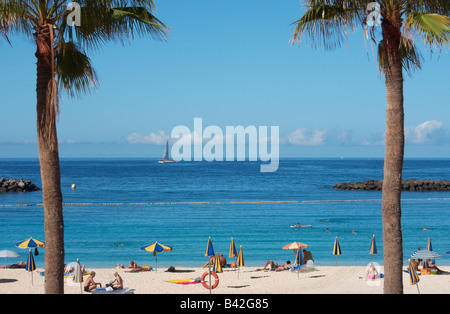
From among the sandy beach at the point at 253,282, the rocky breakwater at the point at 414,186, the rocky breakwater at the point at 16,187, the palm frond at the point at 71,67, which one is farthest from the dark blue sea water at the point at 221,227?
the palm frond at the point at 71,67

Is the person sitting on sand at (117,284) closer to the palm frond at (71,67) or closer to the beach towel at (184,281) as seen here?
the beach towel at (184,281)

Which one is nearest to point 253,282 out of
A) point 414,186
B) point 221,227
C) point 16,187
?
point 221,227

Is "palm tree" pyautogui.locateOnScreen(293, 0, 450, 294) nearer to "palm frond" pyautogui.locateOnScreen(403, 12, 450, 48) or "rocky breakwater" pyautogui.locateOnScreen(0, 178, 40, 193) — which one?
"palm frond" pyautogui.locateOnScreen(403, 12, 450, 48)

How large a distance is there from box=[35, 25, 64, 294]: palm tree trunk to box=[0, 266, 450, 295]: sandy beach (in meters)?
11.3

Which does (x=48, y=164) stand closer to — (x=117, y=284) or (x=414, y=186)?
(x=117, y=284)

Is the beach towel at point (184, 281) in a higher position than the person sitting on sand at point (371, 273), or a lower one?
lower

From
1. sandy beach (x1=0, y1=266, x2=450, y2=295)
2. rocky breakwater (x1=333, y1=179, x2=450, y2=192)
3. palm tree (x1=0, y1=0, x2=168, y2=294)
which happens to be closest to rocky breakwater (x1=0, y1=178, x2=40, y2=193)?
rocky breakwater (x1=333, y1=179, x2=450, y2=192)

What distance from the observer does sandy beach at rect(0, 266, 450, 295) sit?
20.6m

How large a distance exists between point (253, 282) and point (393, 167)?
1432 cm

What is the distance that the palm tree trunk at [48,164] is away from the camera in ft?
31.3

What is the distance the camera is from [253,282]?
23062mm

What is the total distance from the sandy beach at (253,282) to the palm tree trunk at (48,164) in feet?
37.0

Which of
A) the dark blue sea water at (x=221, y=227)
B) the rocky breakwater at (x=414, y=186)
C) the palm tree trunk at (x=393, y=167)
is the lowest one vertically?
the dark blue sea water at (x=221, y=227)

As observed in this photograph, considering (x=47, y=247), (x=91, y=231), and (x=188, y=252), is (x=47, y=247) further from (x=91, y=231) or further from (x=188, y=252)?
(x=91, y=231)
